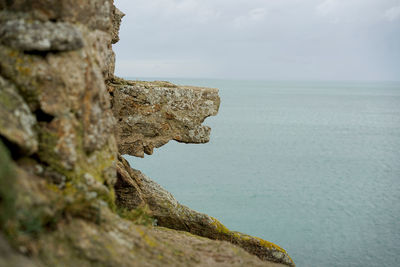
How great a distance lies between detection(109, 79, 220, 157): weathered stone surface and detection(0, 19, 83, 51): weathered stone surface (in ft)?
19.6

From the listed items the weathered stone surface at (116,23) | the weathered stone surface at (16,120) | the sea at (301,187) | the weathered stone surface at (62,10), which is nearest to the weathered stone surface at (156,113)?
the weathered stone surface at (116,23)

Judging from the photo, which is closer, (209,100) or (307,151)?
(209,100)

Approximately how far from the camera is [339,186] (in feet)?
159

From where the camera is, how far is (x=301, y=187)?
48.2 metres

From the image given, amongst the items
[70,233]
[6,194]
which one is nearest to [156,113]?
[70,233]

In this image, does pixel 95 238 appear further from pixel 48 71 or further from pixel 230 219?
pixel 230 219

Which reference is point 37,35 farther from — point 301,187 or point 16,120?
point 301,187

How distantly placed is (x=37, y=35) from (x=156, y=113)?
6.92m

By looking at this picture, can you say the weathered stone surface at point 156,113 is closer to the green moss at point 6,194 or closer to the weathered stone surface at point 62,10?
the weathered stone surface at point 62,10

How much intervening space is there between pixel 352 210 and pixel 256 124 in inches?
2210

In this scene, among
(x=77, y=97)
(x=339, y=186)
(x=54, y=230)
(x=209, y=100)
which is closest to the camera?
(x=54, y=230)

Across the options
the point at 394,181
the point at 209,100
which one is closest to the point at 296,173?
the point at 394,181

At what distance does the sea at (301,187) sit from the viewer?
104 feet

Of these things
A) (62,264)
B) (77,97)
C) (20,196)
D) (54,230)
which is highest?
(77,97)
